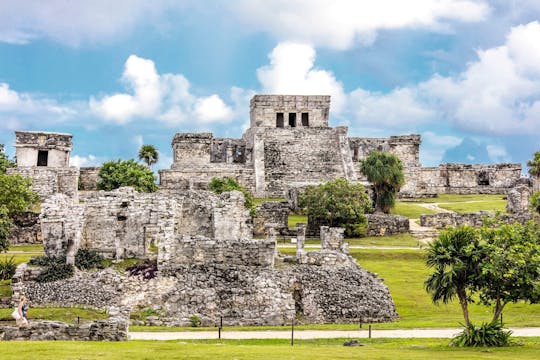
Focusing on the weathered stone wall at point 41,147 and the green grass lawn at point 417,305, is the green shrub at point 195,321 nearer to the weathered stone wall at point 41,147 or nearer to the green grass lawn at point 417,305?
the green grass lawn at point 417,305

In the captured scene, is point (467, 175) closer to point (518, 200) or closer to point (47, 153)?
point (518, 200)

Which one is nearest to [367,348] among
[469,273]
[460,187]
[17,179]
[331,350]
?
[331,350]

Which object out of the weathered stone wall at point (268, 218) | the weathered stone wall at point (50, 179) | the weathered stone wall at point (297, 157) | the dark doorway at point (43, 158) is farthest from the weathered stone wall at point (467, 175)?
the dark doorway at point (43, 158)

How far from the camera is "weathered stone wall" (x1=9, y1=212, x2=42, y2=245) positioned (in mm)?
40812

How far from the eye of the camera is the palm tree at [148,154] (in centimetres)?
6969

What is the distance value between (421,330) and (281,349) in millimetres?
6651

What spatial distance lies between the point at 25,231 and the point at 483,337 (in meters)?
29.6

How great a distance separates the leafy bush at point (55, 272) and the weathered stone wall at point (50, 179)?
29.7m

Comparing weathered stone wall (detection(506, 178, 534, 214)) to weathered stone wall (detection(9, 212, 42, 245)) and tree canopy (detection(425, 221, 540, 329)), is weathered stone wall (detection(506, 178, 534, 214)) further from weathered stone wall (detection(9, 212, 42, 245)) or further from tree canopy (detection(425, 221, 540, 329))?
tree canopy (detection(425, 221, 540, 329))

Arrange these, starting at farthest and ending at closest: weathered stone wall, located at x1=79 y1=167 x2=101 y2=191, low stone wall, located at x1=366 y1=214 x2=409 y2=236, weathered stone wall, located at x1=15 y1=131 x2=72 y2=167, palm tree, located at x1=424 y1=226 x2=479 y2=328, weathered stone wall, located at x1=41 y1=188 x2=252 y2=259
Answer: weathered stone wall, located at x1=79 y1=167 x2=101 y2=191 < weathered stone wall, located at x1=15 y1=131 x2=72 y2=167 < low stone wall, located at x1=366 y1=214 x2=409 y2=236 < weathered stone wall, located at x1=41 y1=188 x2=252 y2=259 < palm tree, located at x1=424 y1=226 x2=479 y2=328

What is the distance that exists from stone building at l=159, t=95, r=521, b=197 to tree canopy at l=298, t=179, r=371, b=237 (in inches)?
582

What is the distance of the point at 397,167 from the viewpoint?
51969 mm

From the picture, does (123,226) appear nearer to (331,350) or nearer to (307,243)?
(331,350)

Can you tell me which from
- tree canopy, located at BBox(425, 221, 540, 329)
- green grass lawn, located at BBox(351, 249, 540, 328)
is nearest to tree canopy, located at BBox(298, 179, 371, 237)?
green grass lawn, located at BBox(351, 249, 540, 328)
